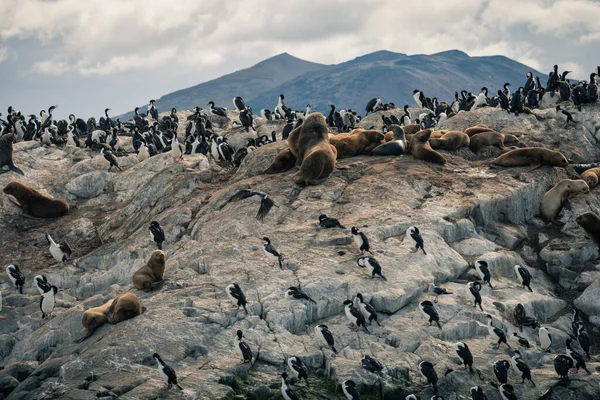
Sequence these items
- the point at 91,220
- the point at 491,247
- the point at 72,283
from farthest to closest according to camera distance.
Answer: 1. the point at 91,220
2. the point at 72,283
3. the point at 491,247

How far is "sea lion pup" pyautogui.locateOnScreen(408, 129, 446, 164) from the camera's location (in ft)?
75.2

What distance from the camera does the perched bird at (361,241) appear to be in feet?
56.7

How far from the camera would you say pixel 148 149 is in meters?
31.8

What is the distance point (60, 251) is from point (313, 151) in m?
7.78

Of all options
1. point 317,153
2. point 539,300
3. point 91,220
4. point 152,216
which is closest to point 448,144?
point 317,153

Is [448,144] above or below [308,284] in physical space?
above

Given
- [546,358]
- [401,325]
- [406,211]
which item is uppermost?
[406,211]

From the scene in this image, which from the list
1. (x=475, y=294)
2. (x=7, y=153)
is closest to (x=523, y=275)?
(x=475, y=294)

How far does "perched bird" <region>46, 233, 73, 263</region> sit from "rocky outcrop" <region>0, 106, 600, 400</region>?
1.13ft

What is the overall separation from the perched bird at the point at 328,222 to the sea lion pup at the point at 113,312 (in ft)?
16.1

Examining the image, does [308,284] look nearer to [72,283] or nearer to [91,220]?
[72,283]

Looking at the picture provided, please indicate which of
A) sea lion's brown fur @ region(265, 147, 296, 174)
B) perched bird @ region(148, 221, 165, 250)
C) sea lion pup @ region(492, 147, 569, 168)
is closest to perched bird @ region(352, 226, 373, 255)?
perched bird @ region(148, 221, 165, 250)

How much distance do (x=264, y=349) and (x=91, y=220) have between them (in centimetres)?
1262

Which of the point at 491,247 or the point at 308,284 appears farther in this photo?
the point at 491,247
